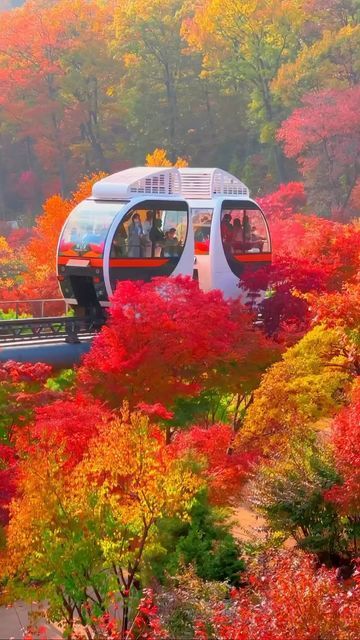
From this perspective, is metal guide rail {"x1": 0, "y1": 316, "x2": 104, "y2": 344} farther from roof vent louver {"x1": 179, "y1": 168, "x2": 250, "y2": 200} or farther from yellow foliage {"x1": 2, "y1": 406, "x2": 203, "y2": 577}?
yellow foliage {"x1": 2, "y1": 406, "x2": 203, "y2": 577}

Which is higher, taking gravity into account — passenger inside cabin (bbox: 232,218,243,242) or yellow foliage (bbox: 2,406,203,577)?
passenger inside cabin (bbox: 232,218,243,242)

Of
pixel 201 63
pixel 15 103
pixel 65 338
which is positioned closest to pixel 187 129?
pixel 201 63

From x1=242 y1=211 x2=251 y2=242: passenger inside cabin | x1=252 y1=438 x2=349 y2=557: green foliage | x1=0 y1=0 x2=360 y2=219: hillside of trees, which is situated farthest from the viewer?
x1=0 y1=0 x2=360 y2=219: hillside of trees

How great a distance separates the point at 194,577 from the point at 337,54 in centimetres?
4731

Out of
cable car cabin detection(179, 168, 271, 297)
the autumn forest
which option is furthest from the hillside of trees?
cable car cabin detection(179, 168, 271, 297)

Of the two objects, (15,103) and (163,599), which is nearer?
(163,599)

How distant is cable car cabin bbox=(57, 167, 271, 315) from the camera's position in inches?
1000

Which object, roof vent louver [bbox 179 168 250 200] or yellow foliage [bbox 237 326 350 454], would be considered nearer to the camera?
yellow foliage [bbox 237 326 350 454]

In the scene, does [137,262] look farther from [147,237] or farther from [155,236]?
[155,236]

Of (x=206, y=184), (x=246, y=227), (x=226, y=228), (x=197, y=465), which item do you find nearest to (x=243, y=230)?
(x=246, y=227)

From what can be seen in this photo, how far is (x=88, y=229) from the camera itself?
25.7 metres

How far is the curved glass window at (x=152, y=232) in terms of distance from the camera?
1004 inches

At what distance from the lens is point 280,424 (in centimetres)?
2009

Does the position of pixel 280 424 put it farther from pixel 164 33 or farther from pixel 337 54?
pixel 164 33
